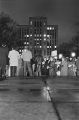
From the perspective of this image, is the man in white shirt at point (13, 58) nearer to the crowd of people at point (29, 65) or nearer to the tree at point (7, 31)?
the crowd of people at point (29, 65)

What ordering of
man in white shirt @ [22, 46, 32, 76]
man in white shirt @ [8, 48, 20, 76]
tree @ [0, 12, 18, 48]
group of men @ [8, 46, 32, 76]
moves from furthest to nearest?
tree @ [0, 12, 18, 48], man in white shirt @ [22, 46, 32, 76], group of men @ [8, 46, 32, 76], man in white shirt @ [8, 48, 20, 76]

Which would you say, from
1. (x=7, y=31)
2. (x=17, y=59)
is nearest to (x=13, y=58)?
(x=17, y=59)

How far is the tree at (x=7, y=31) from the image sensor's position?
60666 millimetres

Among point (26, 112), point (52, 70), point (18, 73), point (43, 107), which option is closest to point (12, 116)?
point (26, 112)

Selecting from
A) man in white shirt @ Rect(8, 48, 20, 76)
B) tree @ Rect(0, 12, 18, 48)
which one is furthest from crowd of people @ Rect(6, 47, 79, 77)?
tree @ Rect(0, 12, 18, 48)

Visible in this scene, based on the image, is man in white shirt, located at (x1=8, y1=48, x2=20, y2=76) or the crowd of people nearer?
man in white shirt, located at (x1=8, y1=48, x2=20, y2=76)

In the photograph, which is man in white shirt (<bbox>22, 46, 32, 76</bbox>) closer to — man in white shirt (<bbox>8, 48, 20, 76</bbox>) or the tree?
man in white shirt (<bbox>8, 48, 20, 76</bbox>)

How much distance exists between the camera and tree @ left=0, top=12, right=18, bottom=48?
60.7 metres

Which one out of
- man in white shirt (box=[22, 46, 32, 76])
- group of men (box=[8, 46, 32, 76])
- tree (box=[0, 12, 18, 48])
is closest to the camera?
group of men (box=[8, 46, 32, 76])

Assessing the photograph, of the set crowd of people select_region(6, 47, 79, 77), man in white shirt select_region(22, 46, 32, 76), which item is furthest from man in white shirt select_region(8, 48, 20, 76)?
man in white shirt select_region(22, 46, 32, 76)

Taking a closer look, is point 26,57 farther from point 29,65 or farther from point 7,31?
point 7,31

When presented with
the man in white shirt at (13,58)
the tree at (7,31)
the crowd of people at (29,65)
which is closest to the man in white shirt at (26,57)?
the crowd of people at (29,65)

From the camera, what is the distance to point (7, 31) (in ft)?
201

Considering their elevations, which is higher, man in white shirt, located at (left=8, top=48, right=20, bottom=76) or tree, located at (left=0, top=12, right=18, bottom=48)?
tree, located at (left=0, top=12, right=18, bottom=48)
